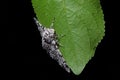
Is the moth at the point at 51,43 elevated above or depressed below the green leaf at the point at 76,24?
below

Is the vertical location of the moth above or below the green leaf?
below

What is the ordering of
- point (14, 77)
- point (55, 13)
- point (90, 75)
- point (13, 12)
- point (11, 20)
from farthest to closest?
point (14, 77)
point (90, 75)
point (11, 20)
point (13, 12)
point (55, 13)

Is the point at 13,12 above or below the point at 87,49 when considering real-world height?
below

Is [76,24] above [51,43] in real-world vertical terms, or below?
above

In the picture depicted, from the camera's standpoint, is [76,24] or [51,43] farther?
[51,43]

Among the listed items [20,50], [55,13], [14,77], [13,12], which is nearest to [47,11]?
[55,13]

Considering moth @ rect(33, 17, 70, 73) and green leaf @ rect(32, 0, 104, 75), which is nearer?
green leaf @ rect(32, 0, 104, 75)

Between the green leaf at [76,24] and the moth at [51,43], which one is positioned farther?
the moth at [51,43]

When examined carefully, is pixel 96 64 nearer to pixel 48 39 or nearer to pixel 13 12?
pixel 13 12
